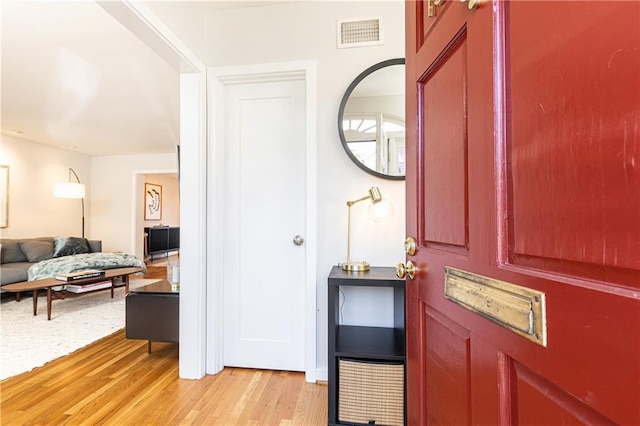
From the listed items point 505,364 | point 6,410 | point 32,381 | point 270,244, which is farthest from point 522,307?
point 32,381

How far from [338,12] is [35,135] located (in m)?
5.61

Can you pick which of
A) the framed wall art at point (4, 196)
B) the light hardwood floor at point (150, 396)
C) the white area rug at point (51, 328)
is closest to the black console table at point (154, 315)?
the light hardwood floor at point (150, 396)

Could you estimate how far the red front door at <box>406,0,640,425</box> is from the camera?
0.36 meters

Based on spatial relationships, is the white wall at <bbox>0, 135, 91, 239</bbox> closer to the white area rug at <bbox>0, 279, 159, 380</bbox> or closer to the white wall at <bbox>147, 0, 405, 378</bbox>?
the white area rug at <bbox>0, 279, 159, 380</bbox>

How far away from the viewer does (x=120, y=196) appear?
20.6 feet

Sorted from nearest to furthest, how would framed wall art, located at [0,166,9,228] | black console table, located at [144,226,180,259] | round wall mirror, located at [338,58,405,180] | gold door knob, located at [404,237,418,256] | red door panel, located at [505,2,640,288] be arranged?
1. red door panel, located at [505,2,640,288]
2. gold door knob, located at [404,237,418,256]
3. round wall mirror, located at [338,58,405,180]
4. framed wall art, located at [0,166,9,228]
5. black console table, located at [144,226,180,259]

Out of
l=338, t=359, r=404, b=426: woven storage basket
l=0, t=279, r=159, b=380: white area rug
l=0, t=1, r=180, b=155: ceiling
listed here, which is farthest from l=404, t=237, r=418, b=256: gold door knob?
l=0, t=279, r=159, b=380: white area rug

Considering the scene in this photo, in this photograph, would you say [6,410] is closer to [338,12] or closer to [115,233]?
[338,12]

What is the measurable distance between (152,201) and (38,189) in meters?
2.52

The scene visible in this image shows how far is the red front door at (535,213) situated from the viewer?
14.1 inches

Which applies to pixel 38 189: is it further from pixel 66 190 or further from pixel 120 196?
pixel 120 196

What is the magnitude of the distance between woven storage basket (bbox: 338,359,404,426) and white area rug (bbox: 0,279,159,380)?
232 centimetres

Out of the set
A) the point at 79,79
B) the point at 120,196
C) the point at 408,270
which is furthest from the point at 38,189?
the point at 408,270

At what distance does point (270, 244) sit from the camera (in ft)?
6.93
